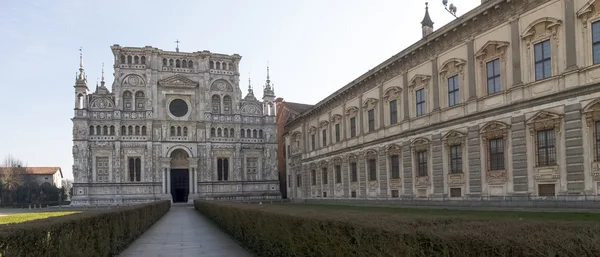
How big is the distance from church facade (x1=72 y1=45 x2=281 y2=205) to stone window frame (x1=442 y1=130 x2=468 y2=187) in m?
45.6

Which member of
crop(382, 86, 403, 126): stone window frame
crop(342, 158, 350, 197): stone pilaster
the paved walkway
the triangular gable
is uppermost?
the triangular gable

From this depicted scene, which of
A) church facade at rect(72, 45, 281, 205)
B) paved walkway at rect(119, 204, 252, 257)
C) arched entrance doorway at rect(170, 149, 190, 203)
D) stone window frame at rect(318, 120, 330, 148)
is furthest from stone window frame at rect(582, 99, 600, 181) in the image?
arched entrance doorway at rect(170, 149, 190, 203)

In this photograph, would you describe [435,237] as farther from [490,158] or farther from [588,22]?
[490,158]

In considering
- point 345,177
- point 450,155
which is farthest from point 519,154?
point 345,177

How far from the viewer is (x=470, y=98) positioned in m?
26.4

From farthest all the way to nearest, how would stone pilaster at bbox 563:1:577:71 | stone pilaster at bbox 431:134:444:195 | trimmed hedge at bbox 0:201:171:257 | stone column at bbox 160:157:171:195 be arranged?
stone column at bbox 160:157:171:195 < stone pilaster at bbox 431:134:444:195 < stone pilaster at bbox 563:1:577:71 < trimmed hedge at bbox 0:201:171:257

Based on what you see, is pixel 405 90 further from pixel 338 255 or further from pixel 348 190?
pixel 338 255

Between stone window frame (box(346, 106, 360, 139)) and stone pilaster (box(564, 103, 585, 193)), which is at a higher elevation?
stone window frame (box(346, 106, 360, 139))

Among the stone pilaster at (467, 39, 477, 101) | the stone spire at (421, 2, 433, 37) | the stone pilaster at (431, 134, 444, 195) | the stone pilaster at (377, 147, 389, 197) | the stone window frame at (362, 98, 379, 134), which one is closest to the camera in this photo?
the stone pilaster at (467, 39, 477, 101)

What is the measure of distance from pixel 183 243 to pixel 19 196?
77.8 meters

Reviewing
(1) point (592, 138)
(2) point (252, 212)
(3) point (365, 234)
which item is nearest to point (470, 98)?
(1) point (592, 138)

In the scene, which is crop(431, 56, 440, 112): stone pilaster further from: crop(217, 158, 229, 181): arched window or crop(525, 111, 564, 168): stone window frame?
crop(217, 158, 229, 181): arched window

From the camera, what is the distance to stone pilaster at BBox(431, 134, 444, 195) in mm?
28930

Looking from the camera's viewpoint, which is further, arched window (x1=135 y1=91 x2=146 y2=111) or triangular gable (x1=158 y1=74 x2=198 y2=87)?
Answer: triangular gable (x1=158 y1=74 x2=198 y2=87)
